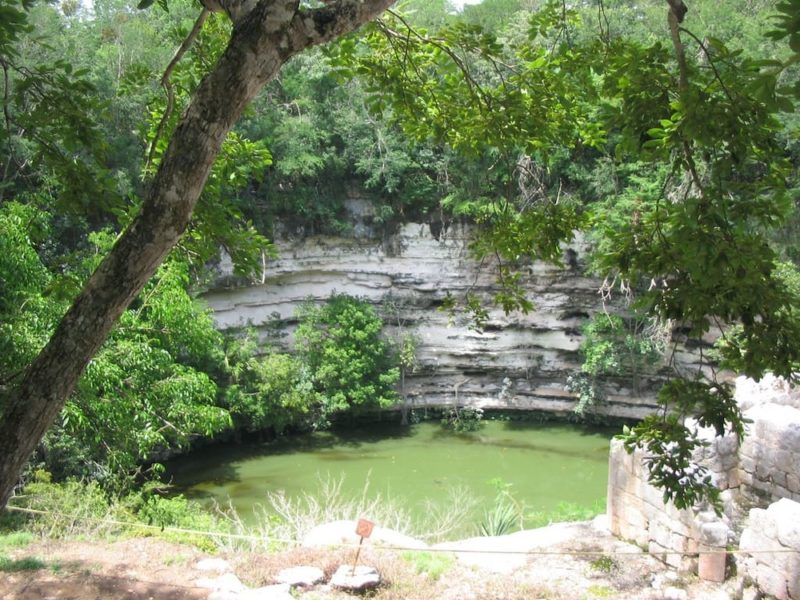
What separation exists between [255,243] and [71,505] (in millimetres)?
5260

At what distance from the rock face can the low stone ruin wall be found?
7636mm

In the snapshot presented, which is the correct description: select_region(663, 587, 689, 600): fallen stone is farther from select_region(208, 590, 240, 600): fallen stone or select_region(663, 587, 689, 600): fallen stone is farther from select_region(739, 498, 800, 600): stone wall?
select_region(208, 590, 240, 600): fallen stone

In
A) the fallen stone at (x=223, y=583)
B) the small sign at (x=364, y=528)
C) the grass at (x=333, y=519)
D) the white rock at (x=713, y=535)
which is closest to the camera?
the fallen stone at (x=223, y=583)

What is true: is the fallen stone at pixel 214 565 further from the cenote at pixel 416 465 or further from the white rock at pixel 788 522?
the cenote at pixel 416 465

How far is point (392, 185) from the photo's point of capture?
15.5m

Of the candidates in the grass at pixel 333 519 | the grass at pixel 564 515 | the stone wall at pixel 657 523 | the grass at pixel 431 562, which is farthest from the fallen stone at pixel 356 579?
the grass at pixel 564 515

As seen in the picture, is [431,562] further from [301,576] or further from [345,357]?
[345,357]

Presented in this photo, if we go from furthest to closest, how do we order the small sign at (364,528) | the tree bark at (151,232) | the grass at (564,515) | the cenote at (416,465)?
1. the cenote at (416,465)
2. the grass at (564,515)
3. the small sign at (364,528)
4. the tree bark at (151,232)

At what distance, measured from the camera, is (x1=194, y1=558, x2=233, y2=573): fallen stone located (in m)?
5.90

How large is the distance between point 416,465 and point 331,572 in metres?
7.69

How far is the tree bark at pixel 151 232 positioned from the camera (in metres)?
2.45

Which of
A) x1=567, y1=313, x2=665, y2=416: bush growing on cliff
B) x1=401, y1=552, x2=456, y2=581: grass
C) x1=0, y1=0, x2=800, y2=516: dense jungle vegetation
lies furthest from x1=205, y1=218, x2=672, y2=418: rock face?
x1=401, y1=552, x2=456, y2=581: grass

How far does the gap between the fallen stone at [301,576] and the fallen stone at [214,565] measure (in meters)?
0.48

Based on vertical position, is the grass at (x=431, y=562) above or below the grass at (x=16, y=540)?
above
